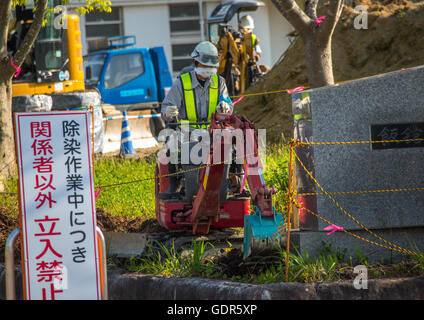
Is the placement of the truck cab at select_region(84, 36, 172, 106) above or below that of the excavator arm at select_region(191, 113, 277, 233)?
above

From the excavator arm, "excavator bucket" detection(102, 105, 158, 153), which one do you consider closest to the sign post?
the excavator arm

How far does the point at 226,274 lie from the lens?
6.57 metres

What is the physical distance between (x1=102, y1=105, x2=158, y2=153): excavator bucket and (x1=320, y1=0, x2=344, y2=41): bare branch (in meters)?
7.56

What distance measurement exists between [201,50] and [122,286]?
7.90 ft

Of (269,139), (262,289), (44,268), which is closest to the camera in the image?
(44,268)

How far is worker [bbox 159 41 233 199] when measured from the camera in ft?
25.7

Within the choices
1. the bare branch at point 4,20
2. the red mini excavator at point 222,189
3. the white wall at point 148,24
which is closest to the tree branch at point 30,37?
the bare branch at point 4,20

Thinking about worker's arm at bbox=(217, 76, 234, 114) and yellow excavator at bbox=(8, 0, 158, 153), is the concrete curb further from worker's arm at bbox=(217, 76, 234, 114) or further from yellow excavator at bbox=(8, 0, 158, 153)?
yellow excavator at bbox=(8, 0, 158, 153)

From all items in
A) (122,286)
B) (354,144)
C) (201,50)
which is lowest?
(122,286)

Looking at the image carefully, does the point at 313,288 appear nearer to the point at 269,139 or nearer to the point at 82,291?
the point at 82,291

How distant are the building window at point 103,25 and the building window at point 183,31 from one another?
1767 mm

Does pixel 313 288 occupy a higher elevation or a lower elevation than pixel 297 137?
lower

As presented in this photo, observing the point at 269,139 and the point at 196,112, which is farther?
the point at 269,139

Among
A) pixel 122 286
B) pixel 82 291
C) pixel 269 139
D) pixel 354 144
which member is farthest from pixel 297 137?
pixel 269 139
